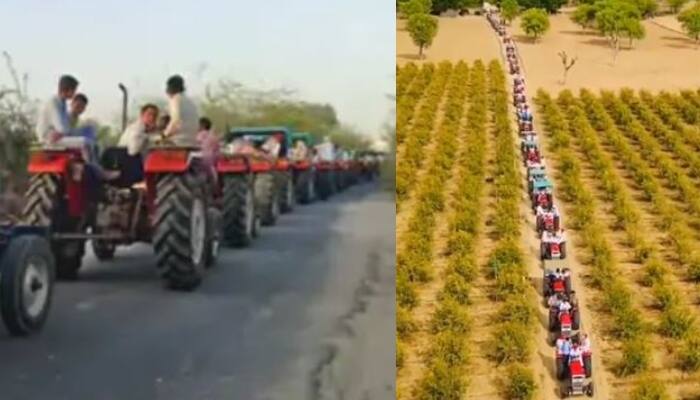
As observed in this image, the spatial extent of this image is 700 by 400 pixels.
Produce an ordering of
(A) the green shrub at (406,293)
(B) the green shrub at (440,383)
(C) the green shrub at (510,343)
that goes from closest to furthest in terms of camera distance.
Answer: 1. (A) the green shrub at (406,293)
2. (B) the green shrub at (440,383)
3. (C) the green shrub at (510,343)

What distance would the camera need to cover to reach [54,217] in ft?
3.81

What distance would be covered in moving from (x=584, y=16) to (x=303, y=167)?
198 centimetres

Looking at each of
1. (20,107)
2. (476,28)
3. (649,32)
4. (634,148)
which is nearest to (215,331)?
(20,107)

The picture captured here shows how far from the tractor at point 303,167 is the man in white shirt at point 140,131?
0.14 m

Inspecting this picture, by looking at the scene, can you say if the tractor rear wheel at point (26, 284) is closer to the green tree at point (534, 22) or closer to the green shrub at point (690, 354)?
the green tree at point (534, 22)

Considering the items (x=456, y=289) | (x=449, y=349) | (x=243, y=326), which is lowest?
(x=449, y=349)

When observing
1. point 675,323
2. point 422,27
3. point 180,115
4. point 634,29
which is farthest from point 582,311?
point 180,115

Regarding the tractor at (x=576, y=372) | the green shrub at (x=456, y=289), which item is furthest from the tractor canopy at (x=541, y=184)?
the tractor at (x=576, y=372)

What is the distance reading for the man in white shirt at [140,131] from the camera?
107cm

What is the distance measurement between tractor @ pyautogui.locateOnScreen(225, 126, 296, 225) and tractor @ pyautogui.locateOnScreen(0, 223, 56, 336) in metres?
0.23

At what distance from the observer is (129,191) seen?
3.95ft

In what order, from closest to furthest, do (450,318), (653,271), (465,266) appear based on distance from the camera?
(450,318), (465,266), (653,271)

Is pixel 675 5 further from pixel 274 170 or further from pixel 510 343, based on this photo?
pixel 274 170

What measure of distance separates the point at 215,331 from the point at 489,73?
1972 mm
